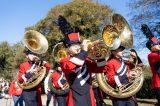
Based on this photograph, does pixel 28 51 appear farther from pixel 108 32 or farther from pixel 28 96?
pixel 108 32

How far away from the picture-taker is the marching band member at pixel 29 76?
9.76 meters

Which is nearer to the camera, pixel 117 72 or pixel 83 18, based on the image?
pixel 117 72

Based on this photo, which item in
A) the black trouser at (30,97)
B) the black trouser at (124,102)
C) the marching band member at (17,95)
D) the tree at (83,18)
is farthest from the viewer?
the tree at (83,18)

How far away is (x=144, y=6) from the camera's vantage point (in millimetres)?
21406

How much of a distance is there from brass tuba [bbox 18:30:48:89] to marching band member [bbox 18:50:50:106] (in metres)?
0.09

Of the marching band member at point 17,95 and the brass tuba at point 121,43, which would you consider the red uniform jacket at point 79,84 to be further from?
the marching band member at point 17,95

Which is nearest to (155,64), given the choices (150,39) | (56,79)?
(150,39)

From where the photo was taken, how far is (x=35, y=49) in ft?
33.4

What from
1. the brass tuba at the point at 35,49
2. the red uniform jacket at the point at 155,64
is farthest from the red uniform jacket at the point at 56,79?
the red uniform jacket at the point at 155,64

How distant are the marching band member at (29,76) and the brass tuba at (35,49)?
0.09 m

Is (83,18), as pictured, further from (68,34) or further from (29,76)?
(68,34)

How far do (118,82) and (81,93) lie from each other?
1.80m

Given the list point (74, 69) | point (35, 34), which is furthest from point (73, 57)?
point (35, 34)

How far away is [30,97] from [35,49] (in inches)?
50.3
